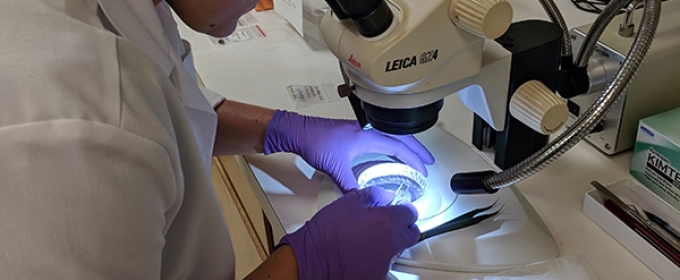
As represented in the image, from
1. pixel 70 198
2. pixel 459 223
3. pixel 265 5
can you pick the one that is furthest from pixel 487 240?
pixel 265 5

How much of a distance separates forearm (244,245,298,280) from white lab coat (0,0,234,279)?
0.21 meters

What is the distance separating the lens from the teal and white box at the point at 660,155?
786 mm

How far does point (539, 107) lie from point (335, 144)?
392 mm

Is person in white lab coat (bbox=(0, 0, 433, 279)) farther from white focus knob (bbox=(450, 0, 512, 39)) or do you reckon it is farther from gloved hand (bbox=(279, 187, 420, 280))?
white focus knob (bbox=(450, 0, 512, 39))

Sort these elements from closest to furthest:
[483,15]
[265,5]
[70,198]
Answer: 1. [70,198]
2. [483,15]
3. [265,5]

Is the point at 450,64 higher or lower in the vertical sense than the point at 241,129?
higher

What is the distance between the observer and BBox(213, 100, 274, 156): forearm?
1061 mm

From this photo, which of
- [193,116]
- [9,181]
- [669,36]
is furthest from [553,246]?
[9,181]

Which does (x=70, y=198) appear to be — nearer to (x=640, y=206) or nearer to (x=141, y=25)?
(x=141, y=25)

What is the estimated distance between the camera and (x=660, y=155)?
813mm

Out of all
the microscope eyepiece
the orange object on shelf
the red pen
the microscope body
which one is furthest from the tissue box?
the orange object on shelf

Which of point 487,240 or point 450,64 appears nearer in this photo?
point 450,64

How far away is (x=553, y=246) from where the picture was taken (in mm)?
782

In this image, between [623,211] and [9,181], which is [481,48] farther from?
[9,181]
